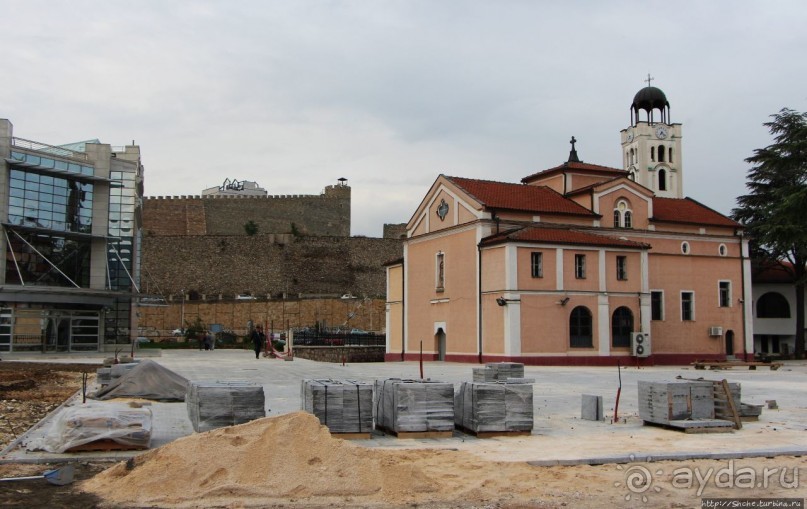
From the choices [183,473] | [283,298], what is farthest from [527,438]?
[283,298]

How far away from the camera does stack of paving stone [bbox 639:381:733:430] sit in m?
12.2

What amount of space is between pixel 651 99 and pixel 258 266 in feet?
144

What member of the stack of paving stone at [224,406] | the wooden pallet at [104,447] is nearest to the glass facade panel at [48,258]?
the stack of paving stone at [224,406]

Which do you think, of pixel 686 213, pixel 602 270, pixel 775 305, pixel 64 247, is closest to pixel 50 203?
pixel 64 247

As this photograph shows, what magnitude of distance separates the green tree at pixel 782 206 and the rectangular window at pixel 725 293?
8.73ft

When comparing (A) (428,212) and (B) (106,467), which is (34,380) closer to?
(B) (106,467)

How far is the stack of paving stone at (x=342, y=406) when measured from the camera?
36.2 ft

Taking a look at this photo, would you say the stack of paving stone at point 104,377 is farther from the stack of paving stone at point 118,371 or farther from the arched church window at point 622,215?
the arched church window at point 622,215

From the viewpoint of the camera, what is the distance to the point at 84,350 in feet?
132

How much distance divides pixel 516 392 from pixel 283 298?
2538 inches

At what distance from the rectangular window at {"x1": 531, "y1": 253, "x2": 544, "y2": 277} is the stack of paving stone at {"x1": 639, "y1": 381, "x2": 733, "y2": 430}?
822 inches

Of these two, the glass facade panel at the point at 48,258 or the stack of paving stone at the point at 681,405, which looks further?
the glass facade panel at the point at 48,258

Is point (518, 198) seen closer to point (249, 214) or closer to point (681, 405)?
point (681, 405)

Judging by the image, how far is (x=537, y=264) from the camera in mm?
33750
